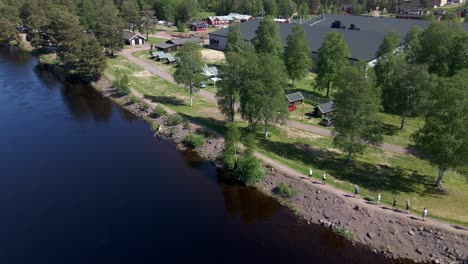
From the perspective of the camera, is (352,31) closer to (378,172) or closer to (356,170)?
(378,172)

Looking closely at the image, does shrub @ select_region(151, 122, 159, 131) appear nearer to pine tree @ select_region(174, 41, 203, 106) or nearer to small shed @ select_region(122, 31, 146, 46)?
pine tree @ select_region(174, 41, 203, 106)

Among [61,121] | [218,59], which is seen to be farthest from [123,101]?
[218,59]

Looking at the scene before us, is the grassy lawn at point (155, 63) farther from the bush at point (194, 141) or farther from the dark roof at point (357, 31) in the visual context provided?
the bush at point (194, 141)

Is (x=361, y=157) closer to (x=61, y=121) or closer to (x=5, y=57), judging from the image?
(x=61, y=121)

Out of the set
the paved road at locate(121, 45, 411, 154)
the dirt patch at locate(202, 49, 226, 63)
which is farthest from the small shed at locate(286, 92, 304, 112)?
the dirt patch at locate(202, 49, 226, 63)

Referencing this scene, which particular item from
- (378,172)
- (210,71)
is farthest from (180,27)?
(378,172)

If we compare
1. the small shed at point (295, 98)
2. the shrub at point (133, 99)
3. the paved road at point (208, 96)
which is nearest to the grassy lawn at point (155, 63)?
the paved road at point (208, 96)
